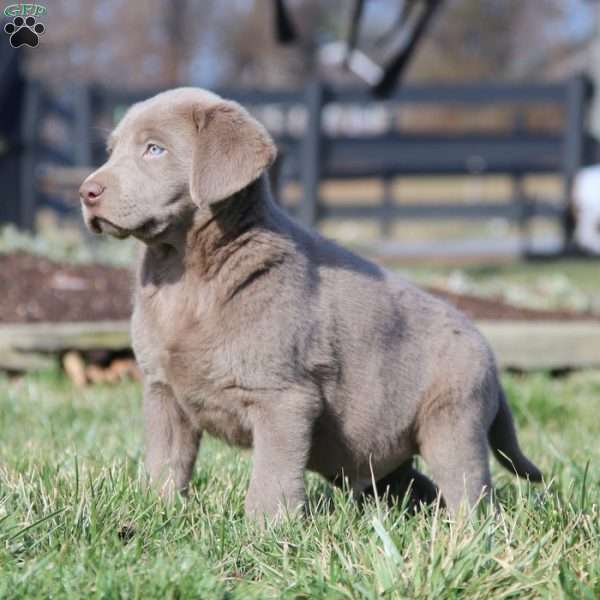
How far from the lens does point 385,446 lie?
119 inches

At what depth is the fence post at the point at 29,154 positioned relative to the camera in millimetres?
→ 12562

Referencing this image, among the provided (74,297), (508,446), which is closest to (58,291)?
(74,297)

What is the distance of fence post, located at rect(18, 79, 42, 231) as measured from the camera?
41.2 ft

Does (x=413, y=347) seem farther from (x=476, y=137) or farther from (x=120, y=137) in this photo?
(x=476, y=137)

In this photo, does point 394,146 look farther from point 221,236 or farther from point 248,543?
point 248,543

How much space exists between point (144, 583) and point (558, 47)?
41.4 metres

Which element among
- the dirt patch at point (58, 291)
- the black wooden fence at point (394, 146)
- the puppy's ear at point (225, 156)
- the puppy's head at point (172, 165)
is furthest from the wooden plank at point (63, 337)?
the black wooden fence at point (394, 146)

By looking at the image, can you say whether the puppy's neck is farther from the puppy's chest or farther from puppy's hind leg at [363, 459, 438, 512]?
puppy's hind leg at [363, 459, 438, 512]

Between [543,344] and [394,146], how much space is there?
804cm

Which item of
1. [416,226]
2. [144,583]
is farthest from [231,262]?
[416,226]

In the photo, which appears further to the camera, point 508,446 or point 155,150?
point 508,446

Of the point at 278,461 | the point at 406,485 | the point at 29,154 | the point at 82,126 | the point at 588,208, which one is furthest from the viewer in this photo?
the point at 29,154

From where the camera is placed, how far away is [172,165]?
288 cm

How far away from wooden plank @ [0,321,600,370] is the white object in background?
6267 millimetres
